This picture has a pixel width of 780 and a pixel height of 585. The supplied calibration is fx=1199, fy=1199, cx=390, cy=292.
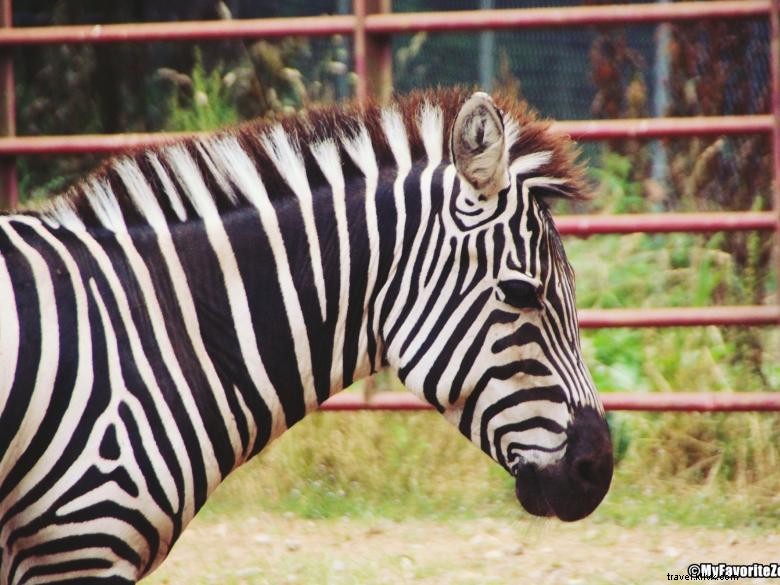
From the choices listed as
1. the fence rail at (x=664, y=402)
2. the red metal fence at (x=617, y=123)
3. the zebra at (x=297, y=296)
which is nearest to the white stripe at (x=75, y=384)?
the zebra at (x=297, y=296)

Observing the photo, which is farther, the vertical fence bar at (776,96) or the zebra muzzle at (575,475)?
the vertical fence bar at (776,96)

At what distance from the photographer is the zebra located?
8.75ft

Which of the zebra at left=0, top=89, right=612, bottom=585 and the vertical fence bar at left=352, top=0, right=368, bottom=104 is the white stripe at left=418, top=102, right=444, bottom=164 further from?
the vertical fence bar at left=352, top=0, right=368, bottom=104

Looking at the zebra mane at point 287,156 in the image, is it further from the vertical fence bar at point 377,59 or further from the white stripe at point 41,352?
the vertical fence bar at point 377,59

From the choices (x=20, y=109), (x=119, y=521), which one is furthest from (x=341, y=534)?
(x=20, y=109)

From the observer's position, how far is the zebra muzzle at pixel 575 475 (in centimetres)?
285

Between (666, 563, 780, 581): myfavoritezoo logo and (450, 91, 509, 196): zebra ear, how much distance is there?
216cm

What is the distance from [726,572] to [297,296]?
7.80 feet

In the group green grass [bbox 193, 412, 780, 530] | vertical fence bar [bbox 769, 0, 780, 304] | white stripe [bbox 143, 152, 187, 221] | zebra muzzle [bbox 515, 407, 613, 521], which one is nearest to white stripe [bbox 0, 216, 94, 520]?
white stripe [bbox 143, 152, 187, 221]

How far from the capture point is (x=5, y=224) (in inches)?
110

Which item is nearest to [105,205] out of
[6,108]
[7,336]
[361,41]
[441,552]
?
[7,336]

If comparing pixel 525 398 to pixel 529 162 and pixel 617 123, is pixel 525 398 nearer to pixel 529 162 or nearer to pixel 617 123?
pixel 529 162

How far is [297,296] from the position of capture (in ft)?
9.57

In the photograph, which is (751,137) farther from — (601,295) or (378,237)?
(378,237)
